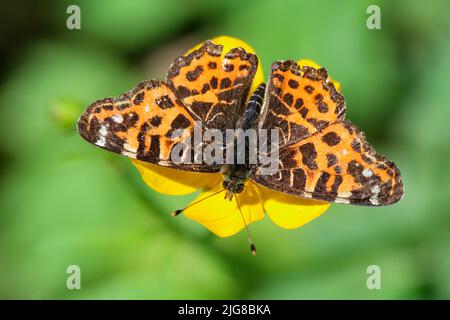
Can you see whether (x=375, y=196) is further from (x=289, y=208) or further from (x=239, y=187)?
(x=239, y=187)

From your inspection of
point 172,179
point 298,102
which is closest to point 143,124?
point 172,179

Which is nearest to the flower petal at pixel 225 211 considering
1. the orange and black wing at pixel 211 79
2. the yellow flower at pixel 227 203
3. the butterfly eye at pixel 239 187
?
the yellow flower at pixel 227 203

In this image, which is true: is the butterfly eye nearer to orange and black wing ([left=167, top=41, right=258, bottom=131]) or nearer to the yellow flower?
the yellow flower

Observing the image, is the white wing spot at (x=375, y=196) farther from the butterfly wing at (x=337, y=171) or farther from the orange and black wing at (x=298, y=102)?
the orange and black wing at (x=298, y=102)

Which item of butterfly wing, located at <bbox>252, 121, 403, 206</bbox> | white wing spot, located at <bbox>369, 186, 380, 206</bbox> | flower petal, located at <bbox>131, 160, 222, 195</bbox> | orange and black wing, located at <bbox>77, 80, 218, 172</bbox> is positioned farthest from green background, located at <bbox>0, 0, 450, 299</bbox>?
white wing spot, located at <bbox>369, 186, 380, 206</bbox>

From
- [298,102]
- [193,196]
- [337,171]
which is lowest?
[337,171]
